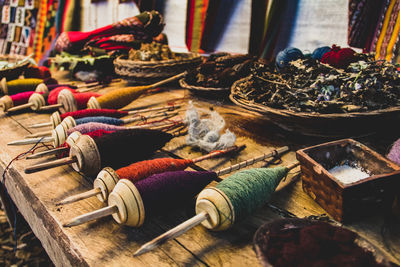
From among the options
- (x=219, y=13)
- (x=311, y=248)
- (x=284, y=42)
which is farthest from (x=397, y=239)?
(x=219, y=13)

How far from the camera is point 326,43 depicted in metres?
2.56

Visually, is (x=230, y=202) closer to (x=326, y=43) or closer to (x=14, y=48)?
(x=326, y=43)

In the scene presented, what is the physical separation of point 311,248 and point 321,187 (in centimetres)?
42

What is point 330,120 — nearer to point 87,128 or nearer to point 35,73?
point 87,128

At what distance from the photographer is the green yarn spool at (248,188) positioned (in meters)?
0.90

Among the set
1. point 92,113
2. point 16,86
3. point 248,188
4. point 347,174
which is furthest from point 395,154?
point 16,86

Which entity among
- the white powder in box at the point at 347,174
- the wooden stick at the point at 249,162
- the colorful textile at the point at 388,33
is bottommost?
the wooden stick at the point at 249,162


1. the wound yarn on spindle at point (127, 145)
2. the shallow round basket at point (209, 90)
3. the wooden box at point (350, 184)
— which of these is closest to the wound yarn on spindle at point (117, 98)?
the shallow round basket at point (209, 90)

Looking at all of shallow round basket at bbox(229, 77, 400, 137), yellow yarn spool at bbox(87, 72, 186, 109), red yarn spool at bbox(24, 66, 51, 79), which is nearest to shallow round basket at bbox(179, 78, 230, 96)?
yellow yarn spool at bbox(87, 72, 186, 109)

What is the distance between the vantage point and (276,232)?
72 centimetres

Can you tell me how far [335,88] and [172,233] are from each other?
1.12m

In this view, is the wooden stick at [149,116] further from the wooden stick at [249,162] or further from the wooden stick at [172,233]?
the wooden stick at [172,233]

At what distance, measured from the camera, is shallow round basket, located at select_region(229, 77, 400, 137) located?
1314 mm

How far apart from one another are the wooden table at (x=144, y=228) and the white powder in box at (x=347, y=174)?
14 centimetres
